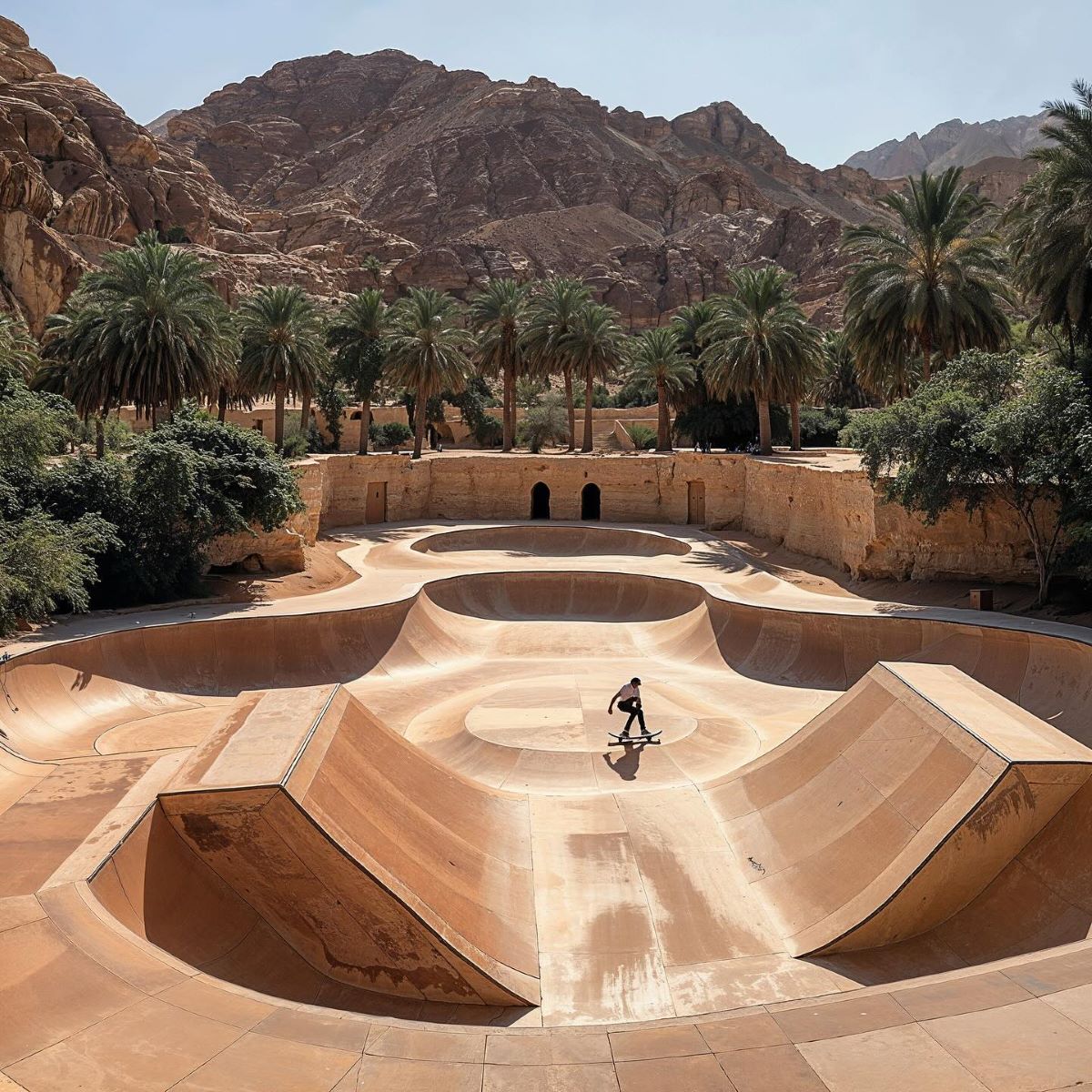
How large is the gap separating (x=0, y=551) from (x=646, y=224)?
389ft

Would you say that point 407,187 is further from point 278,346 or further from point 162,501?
point 162,501

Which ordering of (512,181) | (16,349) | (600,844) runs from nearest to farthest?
(600,844), (16,349), (512,181)

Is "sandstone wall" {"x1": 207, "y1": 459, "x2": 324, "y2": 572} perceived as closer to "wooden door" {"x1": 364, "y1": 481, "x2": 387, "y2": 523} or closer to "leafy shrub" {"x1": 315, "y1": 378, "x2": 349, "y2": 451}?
"wooden door" {"x1": 364, "y1": 481, "x2": 387, "y2": 523}

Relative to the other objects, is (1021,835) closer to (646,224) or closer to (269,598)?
Result: (269,598)

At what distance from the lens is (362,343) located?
4191cm

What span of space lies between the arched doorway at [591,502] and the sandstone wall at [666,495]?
0.57m

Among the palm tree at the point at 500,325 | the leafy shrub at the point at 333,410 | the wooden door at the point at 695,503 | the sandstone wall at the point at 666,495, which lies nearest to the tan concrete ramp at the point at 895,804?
the sandstone wall at the point at 666,495

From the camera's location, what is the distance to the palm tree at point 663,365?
130 feet

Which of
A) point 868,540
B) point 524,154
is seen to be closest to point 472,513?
point 868,540

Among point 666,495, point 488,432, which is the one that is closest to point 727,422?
point 666,495

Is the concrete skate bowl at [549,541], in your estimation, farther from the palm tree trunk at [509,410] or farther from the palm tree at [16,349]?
the palm tree at [16,349]

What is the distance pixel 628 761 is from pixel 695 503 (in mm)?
22556

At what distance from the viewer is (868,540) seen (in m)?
23.5

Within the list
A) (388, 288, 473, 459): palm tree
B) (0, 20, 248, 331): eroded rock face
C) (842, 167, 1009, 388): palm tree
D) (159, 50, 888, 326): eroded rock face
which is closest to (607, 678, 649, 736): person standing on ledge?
(842, 167, 1009, 388): palm tree
